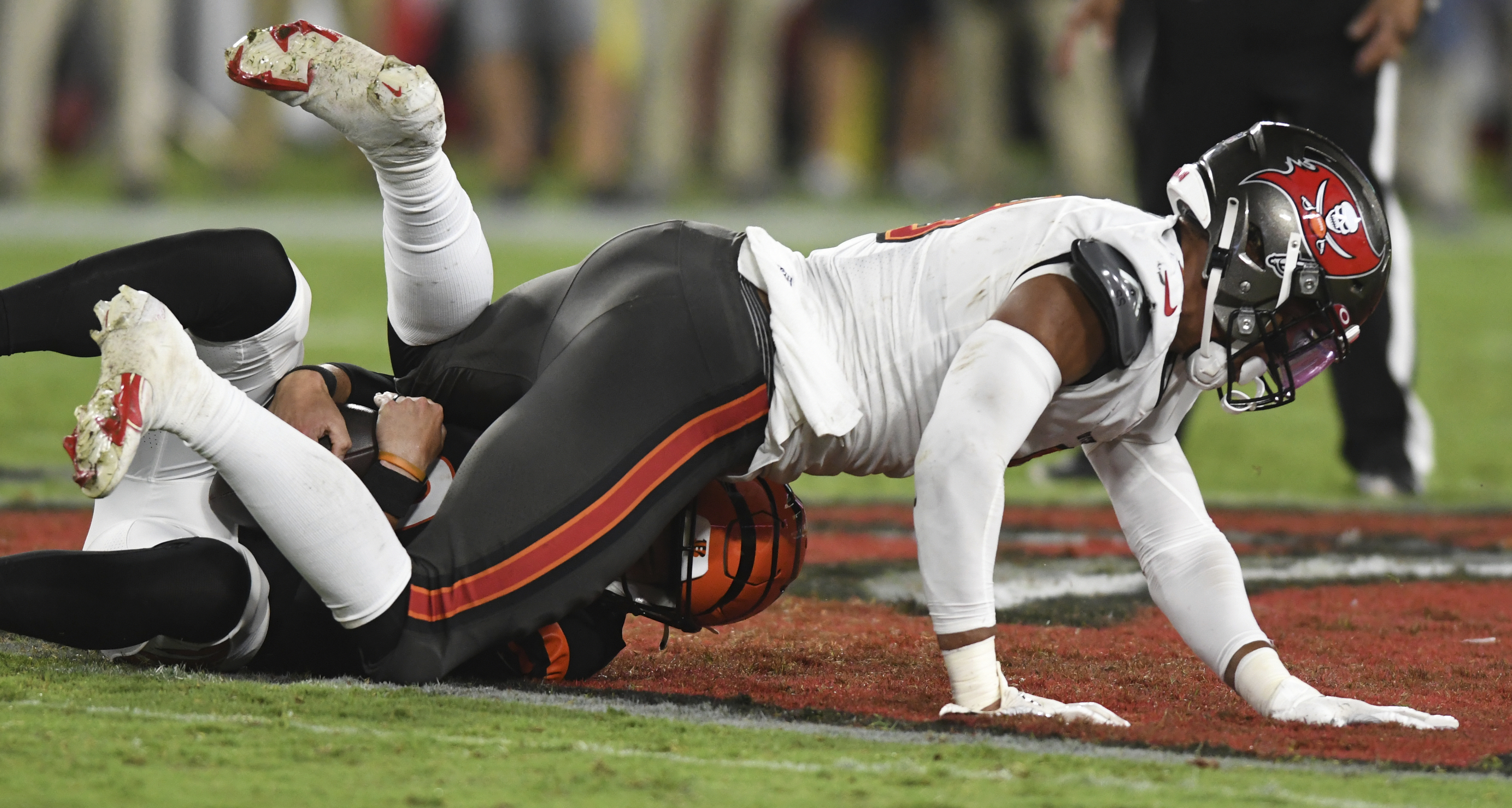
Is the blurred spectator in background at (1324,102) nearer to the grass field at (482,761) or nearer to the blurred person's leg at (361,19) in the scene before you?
the grass field at (482,761)

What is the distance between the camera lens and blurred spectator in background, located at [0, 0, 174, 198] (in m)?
9.35

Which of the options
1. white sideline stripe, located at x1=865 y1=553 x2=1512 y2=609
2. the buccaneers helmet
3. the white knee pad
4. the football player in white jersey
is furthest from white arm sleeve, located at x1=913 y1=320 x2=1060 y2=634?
white sideline stripe, located at x1=865 y1=553 x2=1512 y2=609

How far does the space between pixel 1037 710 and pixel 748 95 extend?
8.33 m

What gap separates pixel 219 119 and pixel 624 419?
1071 cm

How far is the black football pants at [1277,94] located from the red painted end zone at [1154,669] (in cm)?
144

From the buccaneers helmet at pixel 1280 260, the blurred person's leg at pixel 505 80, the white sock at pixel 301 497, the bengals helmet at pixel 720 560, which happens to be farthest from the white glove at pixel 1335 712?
the blurred person's leg at pixel 505 80

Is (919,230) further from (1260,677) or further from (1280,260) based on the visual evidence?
(1260,677)

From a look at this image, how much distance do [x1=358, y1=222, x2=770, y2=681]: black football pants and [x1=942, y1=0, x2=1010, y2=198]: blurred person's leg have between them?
25.6 ft

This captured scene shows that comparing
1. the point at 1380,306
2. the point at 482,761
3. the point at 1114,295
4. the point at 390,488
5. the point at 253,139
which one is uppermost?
the point at 1114,295

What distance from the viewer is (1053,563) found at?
13.3 ft

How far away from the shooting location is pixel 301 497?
2414 millimetres

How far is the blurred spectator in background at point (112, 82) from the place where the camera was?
30.7 ft

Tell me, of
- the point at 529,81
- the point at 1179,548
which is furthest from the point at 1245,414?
the point at 529,81

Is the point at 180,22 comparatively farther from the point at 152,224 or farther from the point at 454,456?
the point at 454,456
